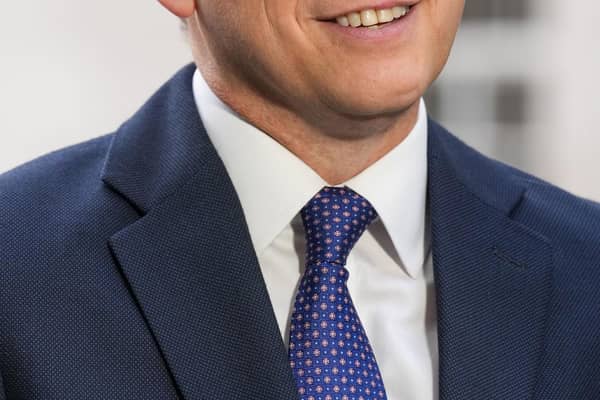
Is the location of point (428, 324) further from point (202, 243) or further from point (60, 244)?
point (60, 244)

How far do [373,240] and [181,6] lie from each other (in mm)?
435

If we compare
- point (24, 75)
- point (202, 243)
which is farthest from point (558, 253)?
point (24, 75)

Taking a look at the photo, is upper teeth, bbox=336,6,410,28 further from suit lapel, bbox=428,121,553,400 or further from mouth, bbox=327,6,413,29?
suit lapel, bbox=428,121,553,400

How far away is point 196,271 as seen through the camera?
181cm

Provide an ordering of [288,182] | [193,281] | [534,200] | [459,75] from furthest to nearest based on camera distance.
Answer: [459,75]
[534,200]
[288,182]
[193,281]

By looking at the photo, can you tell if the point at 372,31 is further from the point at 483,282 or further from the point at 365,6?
the point at 483,282

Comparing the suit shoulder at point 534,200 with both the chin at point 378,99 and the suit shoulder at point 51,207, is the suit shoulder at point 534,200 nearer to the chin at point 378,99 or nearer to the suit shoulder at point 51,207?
the chin at point 378,99

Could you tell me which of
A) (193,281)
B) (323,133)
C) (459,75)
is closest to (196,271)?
(193,281)

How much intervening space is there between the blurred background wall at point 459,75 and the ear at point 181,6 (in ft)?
10.3

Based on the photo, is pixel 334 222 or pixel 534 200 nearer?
pixel 334 222

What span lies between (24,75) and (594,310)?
383 centimetres

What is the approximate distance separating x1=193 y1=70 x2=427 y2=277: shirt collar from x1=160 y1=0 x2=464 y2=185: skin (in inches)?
0.7

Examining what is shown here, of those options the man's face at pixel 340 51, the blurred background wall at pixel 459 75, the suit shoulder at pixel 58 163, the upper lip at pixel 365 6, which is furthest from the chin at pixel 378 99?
the blurred background wall at pixel 459 75

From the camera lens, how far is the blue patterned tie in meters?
1.79
